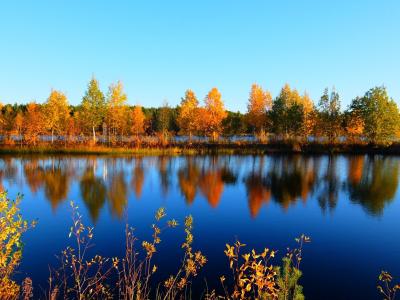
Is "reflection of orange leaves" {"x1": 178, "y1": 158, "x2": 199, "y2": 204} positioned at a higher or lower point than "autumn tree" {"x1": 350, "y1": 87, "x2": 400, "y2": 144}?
lower

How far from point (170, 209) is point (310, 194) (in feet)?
33.6

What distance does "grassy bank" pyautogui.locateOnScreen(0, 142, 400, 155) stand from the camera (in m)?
46.0

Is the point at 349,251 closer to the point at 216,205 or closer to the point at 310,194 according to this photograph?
the point at 216,205

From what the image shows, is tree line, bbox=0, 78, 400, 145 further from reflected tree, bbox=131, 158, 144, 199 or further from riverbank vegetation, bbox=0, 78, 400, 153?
reflected tree, bbox=131, 158, 144, 199

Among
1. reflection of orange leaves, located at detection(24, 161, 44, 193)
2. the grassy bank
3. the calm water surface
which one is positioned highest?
the grassy bank

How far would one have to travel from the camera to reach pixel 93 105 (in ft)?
184

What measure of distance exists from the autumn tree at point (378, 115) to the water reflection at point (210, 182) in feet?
89.4

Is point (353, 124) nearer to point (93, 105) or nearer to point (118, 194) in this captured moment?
point (93, 105)

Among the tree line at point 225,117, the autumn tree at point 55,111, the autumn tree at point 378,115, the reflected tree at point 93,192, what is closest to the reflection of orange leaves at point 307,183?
the reflected tree at point 93,192

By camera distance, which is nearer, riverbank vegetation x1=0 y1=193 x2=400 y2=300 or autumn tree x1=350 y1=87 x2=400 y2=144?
riverbank vegetation x1=0 y1=193 x2=400 y2=300

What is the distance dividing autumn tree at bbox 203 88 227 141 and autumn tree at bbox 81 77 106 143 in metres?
18.2

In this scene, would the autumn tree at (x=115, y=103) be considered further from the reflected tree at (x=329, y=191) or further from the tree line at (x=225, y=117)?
the reflected tree at (x=329, y=191)

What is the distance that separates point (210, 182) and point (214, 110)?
119 feet

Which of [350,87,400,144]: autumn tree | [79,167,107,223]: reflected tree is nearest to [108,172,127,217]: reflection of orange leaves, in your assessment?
[79,167,107,223]: reflected tree
